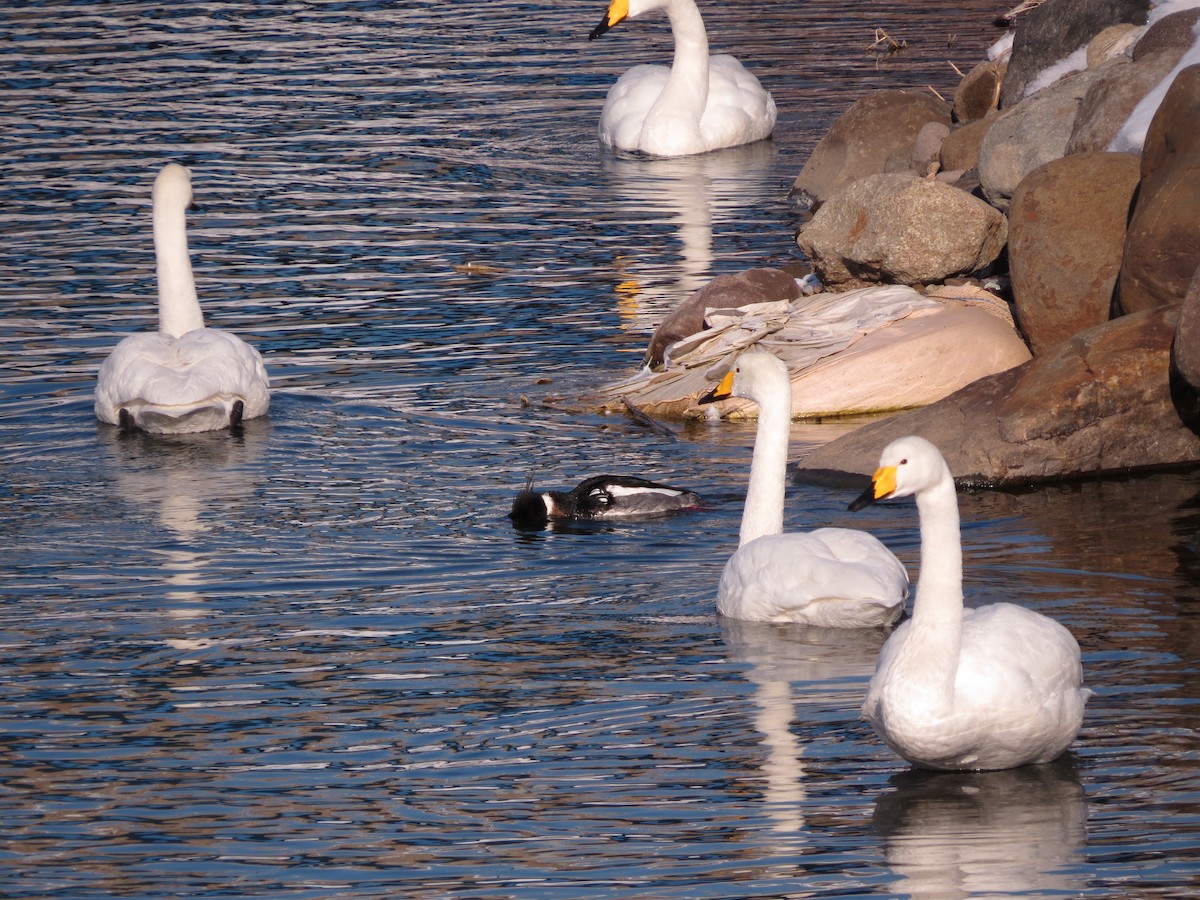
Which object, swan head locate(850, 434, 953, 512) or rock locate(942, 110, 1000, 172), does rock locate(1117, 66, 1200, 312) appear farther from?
swan head locate(850, 434, 953, 512)

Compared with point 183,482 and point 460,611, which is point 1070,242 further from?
point 183,482

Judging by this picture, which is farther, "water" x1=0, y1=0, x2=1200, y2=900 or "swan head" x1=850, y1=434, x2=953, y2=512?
"swan head" x1=850, y1=434, x2=953, y2=512

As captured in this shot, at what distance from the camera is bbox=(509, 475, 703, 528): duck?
10.8 metres

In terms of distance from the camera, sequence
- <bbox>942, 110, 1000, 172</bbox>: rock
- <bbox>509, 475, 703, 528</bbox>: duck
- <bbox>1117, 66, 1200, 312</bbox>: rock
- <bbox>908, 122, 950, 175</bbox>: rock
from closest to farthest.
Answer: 1. <bbox>509, 475, 703, 528</bbox>: duck
2. <bbox>1117, 66, 1200, 312</bbox>: rock
3. <bbox>942, 110, 1000, 172</bbox>: rock
4. <bbox>908, 122, 950, 175</bbox>: rock

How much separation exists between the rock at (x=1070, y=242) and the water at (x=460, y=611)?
5.59ft

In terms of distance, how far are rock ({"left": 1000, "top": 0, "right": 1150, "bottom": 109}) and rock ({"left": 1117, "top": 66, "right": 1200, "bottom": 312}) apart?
455 cm

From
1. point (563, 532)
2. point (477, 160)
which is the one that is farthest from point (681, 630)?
point (477, 160)

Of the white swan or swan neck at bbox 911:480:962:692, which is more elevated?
the white swan

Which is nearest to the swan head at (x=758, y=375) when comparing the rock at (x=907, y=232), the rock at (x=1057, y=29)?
the rock at (x=907, y=232)

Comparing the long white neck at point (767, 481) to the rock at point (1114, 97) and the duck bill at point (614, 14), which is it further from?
the duck bill at point (614, 14)

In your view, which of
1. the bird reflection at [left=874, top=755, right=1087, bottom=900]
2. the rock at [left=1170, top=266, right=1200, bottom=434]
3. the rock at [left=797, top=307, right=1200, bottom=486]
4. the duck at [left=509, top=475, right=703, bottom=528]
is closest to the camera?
the bird reflection at [left=874, top=755, right=1087, bottom=900]

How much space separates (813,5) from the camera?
31.8m

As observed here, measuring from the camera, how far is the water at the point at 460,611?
668 cm

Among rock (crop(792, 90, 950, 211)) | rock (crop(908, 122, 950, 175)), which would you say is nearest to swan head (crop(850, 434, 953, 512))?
A: rock (crop(908, 122, 950, 175))
